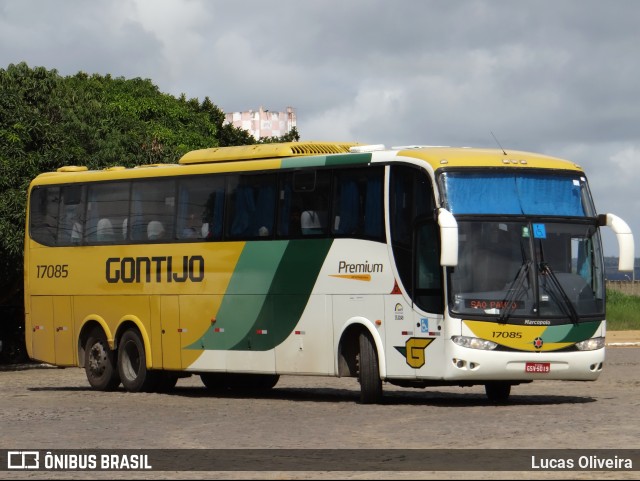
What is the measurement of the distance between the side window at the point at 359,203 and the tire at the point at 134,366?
5339 millimetres

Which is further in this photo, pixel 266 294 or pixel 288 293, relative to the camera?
pixel 266 294

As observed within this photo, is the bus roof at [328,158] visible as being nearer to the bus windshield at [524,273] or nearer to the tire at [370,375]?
the bus windshield at [524,273]

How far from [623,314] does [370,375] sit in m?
44.5

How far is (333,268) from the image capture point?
73.3 ft

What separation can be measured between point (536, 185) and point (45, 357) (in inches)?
431

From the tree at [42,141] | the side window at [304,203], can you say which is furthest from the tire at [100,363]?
the tree at [42,141]

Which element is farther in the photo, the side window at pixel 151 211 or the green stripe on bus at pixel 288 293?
the side window at pixel 151 211

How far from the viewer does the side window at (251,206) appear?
2344 cm

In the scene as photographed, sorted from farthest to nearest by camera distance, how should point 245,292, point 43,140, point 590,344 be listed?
1. point 43,140
2. point 245,292
3. point 590,344

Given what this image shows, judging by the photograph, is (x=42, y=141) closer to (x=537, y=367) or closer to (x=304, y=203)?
(x=304, y=203)

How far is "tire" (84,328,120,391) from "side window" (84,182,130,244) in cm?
172

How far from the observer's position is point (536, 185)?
69.5 ft

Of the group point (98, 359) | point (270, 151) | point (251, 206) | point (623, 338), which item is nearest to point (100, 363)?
point (98, 359)

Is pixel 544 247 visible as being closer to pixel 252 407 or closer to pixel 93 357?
pixel 252 407
